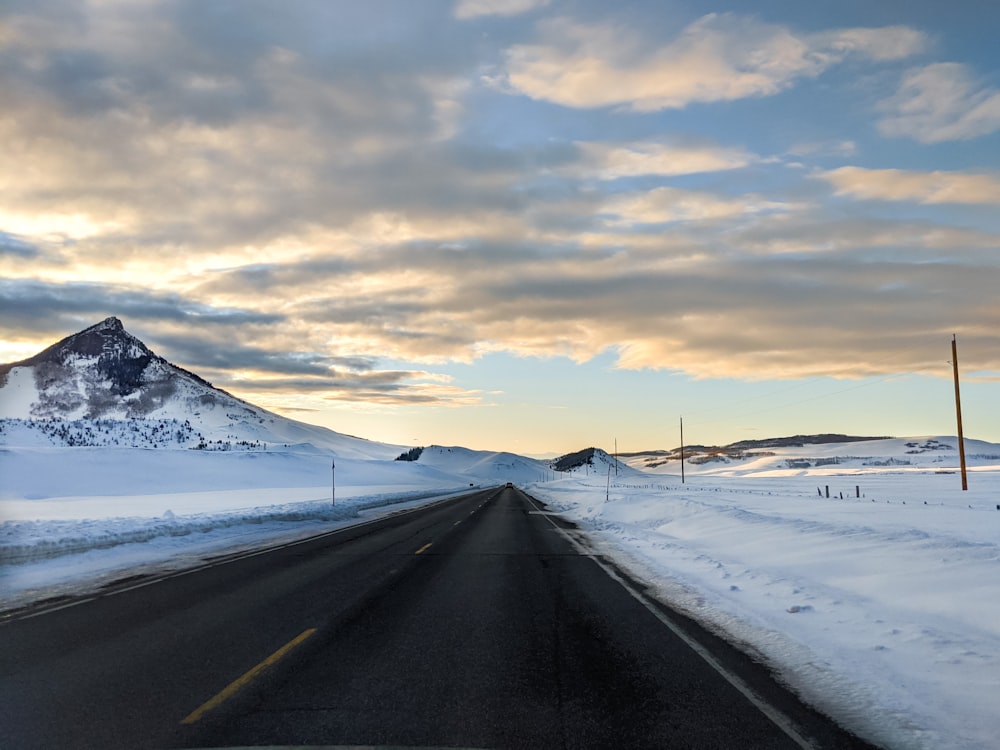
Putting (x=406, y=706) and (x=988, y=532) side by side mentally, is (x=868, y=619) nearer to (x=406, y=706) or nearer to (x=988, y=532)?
(x=406, y=706)

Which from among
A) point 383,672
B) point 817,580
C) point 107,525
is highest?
point 383,672

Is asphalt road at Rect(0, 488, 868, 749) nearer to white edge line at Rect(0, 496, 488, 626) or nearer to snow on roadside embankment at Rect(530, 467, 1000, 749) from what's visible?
white edge line at Rect(0, 496, 488, 626)

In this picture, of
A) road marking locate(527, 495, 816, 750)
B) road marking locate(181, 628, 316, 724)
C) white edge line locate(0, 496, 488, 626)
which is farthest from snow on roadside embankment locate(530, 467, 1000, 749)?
white edge line locate(0, 496, 488, 626)

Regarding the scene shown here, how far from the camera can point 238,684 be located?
607 centimetres

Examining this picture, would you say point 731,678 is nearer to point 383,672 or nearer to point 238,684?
point 383,672

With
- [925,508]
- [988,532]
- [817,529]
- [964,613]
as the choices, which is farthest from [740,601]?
[925,508]

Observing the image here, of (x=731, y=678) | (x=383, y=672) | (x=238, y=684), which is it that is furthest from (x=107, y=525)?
(x=731, y=678)

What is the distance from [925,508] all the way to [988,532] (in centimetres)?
1382

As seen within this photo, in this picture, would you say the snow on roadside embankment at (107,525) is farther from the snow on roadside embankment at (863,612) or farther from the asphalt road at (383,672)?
the snow on roadside embankment at (863,612)

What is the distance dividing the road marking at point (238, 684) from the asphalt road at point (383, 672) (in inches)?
0.9

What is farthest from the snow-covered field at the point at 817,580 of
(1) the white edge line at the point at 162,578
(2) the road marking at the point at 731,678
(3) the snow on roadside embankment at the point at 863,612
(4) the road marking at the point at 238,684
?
(4) the road marking at the point at 238,684

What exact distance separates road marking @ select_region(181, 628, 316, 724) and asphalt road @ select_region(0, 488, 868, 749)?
2cm

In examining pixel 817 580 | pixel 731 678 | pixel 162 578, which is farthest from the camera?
pixel 162 578

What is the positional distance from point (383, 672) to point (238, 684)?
1.30 metres
